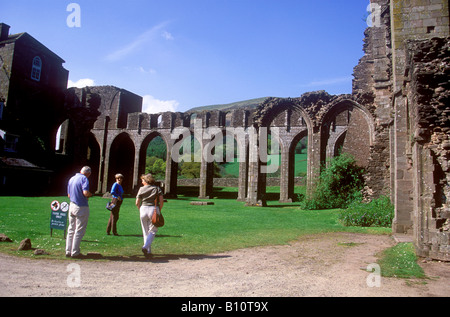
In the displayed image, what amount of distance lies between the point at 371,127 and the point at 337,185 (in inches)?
201

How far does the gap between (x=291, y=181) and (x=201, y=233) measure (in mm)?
21335

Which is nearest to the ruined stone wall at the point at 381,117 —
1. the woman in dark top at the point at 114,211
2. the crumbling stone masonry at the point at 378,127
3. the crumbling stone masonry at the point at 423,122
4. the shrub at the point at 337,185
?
the crumbling stone masonry at the point at 378,127

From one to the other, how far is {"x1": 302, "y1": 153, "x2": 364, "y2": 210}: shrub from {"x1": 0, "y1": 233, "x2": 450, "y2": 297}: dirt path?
1105 cm

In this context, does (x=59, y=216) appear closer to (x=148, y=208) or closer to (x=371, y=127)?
(x=148, y=208)


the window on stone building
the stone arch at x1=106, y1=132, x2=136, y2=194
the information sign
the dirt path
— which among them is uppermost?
the window on stone building

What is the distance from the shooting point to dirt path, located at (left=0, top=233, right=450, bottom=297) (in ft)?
13.3

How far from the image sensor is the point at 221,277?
4.89m

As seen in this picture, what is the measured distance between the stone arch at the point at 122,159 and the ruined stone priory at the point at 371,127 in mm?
115

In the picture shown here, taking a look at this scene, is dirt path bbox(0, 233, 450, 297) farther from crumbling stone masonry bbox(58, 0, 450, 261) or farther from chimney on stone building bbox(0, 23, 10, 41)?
chimney on stone building bbox(0, 23, 10, 41)

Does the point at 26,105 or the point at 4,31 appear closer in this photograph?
the point at 26,105

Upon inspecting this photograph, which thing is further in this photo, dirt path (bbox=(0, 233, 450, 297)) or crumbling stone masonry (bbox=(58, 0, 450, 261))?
crumbling stone masonry (bbox=(58, 0, 450, 261))

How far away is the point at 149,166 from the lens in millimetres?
58344

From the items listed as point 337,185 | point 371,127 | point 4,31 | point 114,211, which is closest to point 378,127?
point 337,185

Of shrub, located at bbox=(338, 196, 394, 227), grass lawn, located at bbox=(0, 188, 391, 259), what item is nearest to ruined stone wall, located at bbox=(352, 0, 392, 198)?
shrub, located at bbox=(338, 196, 394, 227)
